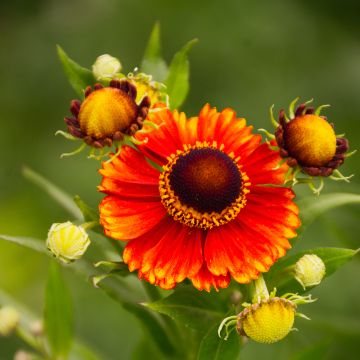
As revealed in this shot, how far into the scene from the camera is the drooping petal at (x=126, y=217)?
4.00 ft

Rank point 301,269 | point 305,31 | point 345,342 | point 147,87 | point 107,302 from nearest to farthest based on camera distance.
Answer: point 301,269
point 147,87
point 345,342
point 107,302
point 305,31

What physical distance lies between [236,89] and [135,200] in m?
2.09

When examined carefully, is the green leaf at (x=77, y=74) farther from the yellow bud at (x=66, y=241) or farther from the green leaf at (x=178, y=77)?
the yellow bud at (x=66, y=241)

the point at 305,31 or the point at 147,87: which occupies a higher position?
the point at 147,87

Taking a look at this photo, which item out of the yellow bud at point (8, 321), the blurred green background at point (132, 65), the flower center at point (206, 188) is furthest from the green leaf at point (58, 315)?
the blurred green background at point (132, 65)

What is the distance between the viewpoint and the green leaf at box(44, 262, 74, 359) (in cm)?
163

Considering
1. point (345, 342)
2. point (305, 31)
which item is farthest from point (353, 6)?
point (345, 342)

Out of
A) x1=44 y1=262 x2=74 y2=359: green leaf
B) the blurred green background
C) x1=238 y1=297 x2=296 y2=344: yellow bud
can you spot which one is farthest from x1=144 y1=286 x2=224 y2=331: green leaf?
the blurred green background

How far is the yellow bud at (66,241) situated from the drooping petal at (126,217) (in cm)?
5

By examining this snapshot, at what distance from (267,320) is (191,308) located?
0.20 m

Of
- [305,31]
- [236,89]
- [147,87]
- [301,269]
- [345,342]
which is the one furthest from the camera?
[305,31]

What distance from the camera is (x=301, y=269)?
48.4 inches

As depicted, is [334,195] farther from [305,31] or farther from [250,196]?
[305,31]

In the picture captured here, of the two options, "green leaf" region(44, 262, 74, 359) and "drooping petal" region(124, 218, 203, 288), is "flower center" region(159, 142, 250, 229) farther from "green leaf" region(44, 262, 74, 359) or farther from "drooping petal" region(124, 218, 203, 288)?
"green leaf" region(44, 262, 74, 359)
